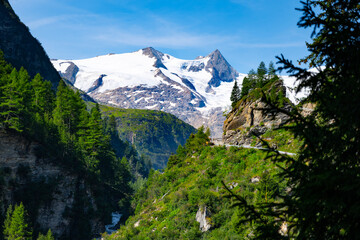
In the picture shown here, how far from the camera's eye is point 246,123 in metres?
40.2

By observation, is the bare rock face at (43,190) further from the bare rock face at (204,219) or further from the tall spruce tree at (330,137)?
the tall spruce tree at (330,137)

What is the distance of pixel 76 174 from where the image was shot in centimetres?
6053

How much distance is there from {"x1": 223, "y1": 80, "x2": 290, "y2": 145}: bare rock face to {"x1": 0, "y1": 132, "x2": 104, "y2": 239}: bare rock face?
3572 centimetres

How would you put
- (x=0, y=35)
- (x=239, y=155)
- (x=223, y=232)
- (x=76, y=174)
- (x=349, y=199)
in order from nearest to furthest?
(x=349, y=199) < (x=223, y=232) < (x=239, y=155) < (x=76, y=174) < (x=0, y=35)

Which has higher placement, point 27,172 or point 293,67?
point 293,67

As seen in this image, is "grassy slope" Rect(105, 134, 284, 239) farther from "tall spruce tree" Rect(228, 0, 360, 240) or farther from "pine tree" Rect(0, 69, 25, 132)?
"pine tree" Rect(0, 69, 25, 132)

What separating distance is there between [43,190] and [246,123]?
133 ft

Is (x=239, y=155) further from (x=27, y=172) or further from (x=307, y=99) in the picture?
(x=27, y=172)

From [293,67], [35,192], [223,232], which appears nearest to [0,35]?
[35,192]

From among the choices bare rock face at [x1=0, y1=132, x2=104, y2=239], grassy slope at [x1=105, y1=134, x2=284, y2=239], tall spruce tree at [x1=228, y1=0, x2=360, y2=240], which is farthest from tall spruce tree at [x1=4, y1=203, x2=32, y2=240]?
tall spruce tree at [x1=228, y1=0, x2=360, y2=240]

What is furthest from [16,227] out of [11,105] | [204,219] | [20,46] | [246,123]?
[20,46]

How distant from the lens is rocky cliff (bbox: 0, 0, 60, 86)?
121938mm

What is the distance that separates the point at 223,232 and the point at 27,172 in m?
44.3

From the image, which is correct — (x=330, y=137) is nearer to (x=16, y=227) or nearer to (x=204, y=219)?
(x=204, y=219)
